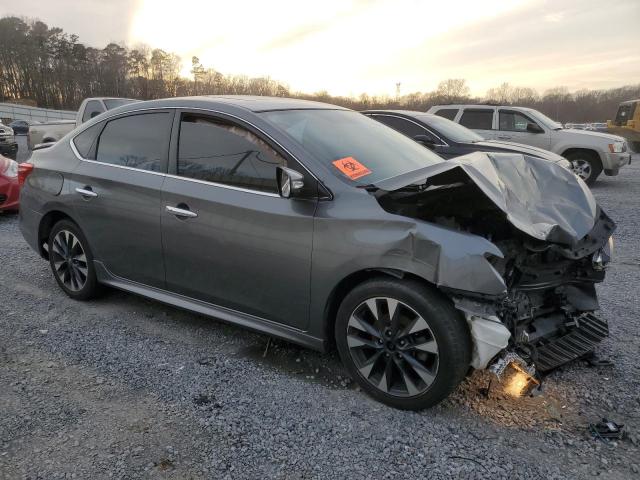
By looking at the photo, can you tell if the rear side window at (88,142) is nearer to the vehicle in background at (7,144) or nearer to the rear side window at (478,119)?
the rear side window at (478,119)

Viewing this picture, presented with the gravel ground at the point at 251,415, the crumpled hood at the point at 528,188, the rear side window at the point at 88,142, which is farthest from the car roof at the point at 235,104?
the gravel ground at the point at 251,415

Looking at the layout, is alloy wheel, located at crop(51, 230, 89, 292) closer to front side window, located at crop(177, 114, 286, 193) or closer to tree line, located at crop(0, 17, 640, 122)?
front side window, located at crop(177, 114, 286, 193)

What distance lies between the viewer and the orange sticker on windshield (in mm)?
2951

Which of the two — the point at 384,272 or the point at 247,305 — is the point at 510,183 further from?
the point at 247,305

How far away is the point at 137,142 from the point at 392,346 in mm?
2460

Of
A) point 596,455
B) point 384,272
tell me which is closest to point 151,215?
point 384,272

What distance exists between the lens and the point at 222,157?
127 inches

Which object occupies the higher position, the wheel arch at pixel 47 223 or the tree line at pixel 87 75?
the tree line at pixel 87 75

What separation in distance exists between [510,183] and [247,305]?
182cm

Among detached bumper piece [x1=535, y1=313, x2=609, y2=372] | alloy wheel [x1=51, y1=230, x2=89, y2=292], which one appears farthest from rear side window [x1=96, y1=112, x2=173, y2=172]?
detached bumper piece [x1=535, y1=313, x2=609, y2=372]

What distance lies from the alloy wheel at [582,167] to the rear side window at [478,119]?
83.2 inches

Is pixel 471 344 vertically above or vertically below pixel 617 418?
above

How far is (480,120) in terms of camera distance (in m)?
11.2

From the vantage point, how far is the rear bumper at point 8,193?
745 centimetres
